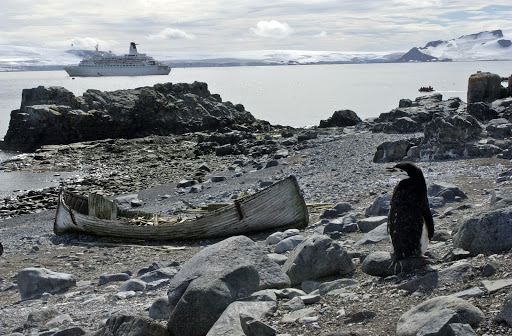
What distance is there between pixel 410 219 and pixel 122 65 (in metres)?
124

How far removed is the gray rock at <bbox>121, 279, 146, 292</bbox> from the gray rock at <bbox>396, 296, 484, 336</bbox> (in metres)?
4.21

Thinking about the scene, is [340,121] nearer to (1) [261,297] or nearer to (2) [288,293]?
(2) [288,293]

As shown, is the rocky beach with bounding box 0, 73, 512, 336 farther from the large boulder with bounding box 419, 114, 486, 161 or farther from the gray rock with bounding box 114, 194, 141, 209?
the gray rock with bounding box 114, 194, 141, 209

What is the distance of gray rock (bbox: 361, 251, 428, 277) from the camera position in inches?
229

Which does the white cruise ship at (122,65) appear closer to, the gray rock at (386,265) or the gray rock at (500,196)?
the gray rock at (500,196)

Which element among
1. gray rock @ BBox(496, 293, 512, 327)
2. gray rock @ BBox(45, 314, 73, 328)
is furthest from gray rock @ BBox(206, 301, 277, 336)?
gray rock @ BBox(45, 314, 73, 328)

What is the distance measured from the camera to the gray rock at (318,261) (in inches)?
257

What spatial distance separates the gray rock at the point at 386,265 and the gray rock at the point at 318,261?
0.24 metres

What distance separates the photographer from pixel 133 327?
530 cm

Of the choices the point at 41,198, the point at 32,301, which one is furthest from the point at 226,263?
the point at 41,198

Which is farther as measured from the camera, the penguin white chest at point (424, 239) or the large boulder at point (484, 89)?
the large boulder at point (484, 89)

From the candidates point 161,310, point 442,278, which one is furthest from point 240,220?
point 442,278

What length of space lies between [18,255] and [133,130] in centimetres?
2623

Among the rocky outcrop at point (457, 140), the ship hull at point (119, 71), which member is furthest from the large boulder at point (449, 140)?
the ship hull at point (119, 71)
